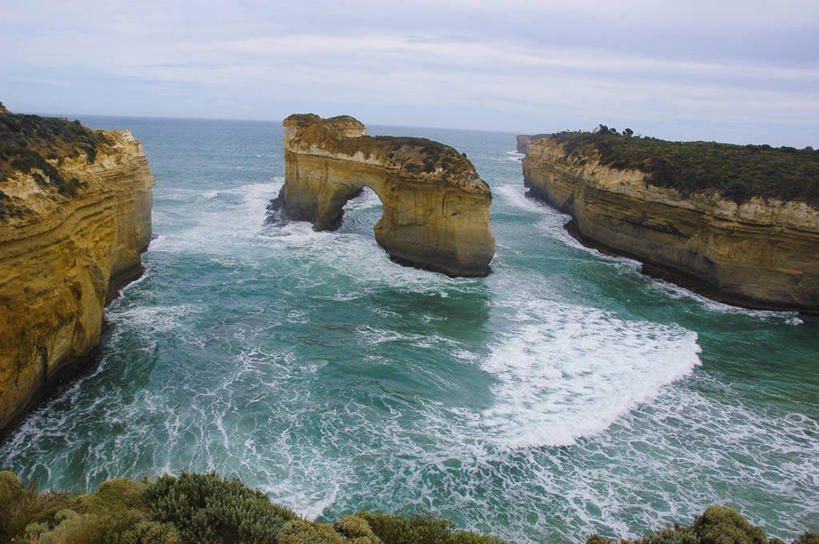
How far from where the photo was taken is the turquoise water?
33.2ft

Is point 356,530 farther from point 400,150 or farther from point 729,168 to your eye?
point 729,168

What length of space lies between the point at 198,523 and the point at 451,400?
7.60 metres

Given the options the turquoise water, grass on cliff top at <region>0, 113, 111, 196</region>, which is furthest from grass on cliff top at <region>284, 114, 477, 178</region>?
grass on cliff top at <region>0, 113, 111, 196</region>

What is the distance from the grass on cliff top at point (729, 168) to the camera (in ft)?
72.0

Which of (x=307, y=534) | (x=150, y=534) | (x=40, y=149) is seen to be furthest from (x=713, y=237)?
(x=40, y=149)

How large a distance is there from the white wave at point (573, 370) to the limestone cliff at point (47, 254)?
11017 mm

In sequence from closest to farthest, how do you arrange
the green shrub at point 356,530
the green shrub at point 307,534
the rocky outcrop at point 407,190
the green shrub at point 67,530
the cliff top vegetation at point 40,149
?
1. the green shrub at point 67,530
2. the green shrub at point 307,534
3. the green shrub at point 356,530
4. the cliff top vegetation at point 40,149
5. the rocky outcrop at point 407,190

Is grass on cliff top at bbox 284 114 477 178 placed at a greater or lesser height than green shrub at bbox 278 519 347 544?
greater

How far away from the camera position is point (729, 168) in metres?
24.6

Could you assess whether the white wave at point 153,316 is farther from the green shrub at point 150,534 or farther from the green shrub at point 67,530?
the green shrub at point 150,534

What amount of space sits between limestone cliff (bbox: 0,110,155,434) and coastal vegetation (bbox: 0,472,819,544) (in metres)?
5.16

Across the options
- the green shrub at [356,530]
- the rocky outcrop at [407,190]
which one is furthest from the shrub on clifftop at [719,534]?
the rocky outcrop at [407,190]

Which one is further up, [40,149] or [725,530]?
[40,149]

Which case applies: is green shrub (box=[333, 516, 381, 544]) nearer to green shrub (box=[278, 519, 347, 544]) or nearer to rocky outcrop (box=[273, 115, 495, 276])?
green shrub (box=[278, 519, 347, 544])
